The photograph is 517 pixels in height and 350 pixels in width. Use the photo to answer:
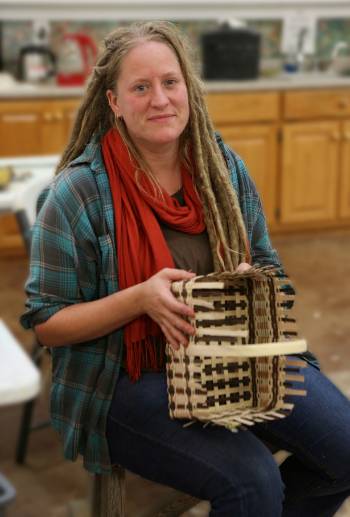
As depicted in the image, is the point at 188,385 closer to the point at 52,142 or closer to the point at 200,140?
the point at 200,140

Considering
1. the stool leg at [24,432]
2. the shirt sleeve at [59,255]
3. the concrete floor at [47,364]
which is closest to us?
the shirt sleeve at [59,255]

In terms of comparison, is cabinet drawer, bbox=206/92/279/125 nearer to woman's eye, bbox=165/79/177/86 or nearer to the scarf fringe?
woman's eye, bbox=165/79/177/86

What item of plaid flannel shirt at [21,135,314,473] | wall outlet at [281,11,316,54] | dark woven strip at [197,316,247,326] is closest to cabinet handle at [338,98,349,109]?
wall outlet at [281,11,316,54]

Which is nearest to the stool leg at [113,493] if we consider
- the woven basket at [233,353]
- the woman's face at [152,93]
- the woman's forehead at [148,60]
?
the woven basket at [233,353]

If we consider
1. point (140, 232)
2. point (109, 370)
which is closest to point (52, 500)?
point (109, 370)

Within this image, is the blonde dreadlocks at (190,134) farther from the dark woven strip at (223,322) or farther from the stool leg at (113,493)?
the stool leg at (113,493)

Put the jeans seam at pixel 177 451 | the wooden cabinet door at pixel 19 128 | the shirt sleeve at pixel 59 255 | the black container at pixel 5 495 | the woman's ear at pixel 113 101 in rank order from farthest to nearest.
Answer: the wooden cabinet door at pixel 19 128, the woman's ear at pixel 113 101, the shirt sleeve at pixel 59 255, the jeans seam at pixel 177 451, the black container at pixel 5 495

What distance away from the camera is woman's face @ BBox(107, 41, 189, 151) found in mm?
1479

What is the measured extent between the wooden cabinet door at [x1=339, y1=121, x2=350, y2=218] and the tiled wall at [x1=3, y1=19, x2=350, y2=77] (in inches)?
29.5

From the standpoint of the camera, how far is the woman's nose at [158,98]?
4.85 feet

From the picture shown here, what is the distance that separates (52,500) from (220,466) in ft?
3.06

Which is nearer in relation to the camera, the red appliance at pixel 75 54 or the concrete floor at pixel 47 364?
the concrete floor at pixel 47 364

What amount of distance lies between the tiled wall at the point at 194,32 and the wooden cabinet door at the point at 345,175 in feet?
2.45

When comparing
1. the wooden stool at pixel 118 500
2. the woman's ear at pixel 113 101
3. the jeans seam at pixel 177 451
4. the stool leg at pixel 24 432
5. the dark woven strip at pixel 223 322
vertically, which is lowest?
the stool leg at pixel 24 432
